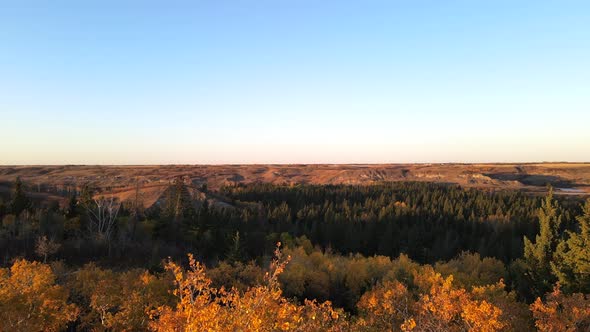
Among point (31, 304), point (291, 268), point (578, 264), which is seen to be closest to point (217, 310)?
point (31, 304)

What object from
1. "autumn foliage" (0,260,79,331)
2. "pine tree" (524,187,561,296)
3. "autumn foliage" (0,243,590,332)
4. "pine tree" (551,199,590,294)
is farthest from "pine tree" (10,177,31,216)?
"pine tree" (551,199,590,294)

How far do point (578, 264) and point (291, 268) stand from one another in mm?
39055

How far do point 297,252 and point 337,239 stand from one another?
119 ft

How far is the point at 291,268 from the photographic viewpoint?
6244 cm

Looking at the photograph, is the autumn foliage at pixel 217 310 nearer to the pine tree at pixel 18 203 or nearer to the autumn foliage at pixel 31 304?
the autumn foliage at pixel 31 304

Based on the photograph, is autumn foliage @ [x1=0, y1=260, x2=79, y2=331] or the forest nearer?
the forest

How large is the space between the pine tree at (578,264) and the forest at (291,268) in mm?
169

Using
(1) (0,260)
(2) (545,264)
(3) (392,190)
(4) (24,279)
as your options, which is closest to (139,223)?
(1) (0,260)

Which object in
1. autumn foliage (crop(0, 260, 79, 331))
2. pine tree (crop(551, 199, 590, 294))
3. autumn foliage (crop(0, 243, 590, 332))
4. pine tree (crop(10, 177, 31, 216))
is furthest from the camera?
pine tree (crop(10, 177, 31, 216))

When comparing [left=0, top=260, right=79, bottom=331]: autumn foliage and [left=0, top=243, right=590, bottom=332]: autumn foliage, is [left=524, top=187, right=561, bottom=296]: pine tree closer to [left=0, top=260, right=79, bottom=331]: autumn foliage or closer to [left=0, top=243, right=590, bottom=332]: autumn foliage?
[left=0, top=243, right=590, bottom=332]: autumn foliage

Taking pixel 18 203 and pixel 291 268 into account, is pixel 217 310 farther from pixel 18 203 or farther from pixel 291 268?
pixel 18 203

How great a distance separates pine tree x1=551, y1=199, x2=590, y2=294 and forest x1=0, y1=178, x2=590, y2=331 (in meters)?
0.17

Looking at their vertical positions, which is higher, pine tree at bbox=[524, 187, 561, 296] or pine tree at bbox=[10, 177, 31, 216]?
pine tree at bbox=[10, 177, 31, 216]

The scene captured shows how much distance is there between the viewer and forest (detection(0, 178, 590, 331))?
25812 mm
